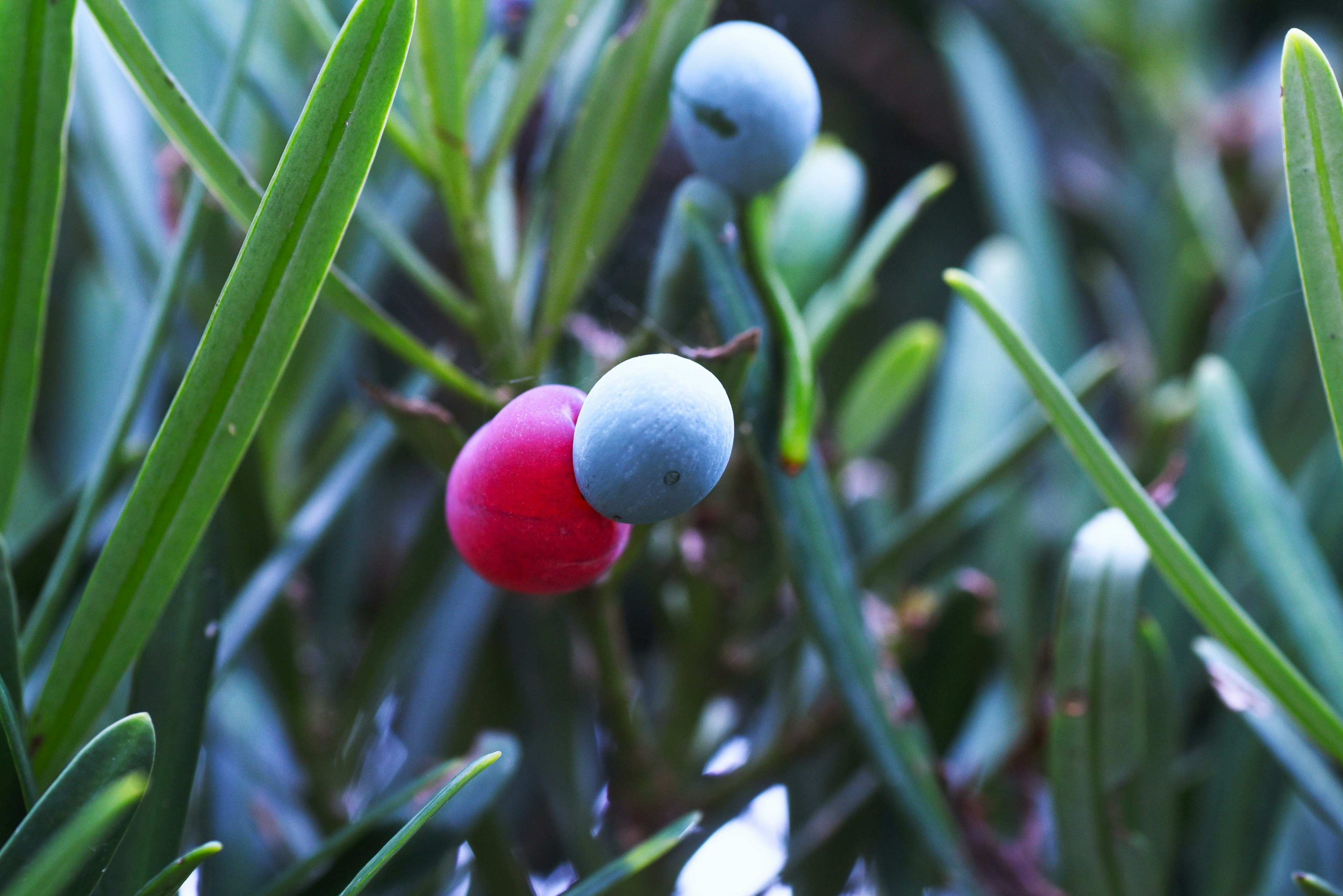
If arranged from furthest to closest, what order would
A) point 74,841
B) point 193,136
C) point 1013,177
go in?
point 1013,177 < point 193,136 < point 74,841

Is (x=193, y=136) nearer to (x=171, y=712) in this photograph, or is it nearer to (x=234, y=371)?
(x=234, y=371)

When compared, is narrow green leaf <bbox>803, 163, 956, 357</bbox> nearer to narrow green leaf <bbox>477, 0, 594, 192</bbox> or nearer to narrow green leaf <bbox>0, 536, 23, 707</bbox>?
narrow green leaf <bbox>477, 0, 594, 192</bbox>

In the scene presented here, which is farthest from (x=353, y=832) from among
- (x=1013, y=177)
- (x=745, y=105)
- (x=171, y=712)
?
(x=1013, y=177)

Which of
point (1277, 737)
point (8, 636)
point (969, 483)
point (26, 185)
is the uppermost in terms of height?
point (26, 185)

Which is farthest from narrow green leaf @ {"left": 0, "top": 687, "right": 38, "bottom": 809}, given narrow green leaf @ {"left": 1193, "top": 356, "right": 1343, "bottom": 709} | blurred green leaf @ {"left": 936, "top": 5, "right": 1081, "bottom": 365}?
blurred green leaf @ {"left": 936, "top": 5, "right": 1081, "bottom": 365}

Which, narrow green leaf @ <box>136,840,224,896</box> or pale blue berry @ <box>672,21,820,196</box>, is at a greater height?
pale blue berry @ <box>672,21,820,196</box>

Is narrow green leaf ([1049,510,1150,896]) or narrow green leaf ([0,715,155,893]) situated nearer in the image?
narrow green leaf ([0,715,155,893])
